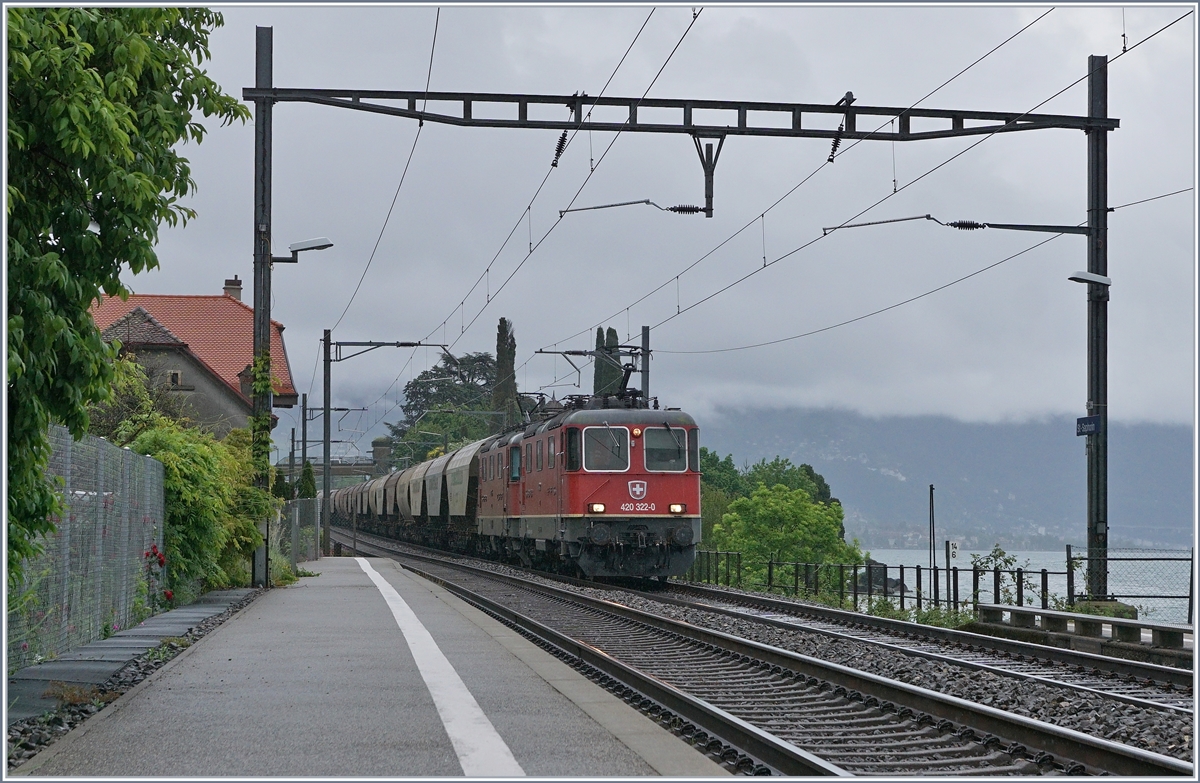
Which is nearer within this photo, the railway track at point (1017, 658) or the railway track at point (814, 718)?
the railway track at point (814, 718)

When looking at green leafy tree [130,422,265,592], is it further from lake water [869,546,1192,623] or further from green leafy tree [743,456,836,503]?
green leafy tree [743,456,836,503]

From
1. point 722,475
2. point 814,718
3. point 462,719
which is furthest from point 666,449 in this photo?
point 722,475

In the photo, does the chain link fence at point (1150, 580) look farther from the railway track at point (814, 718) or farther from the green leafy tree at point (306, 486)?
the green leafy tree at point (306, 486)

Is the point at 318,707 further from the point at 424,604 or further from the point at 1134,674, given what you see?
the point at 424,604

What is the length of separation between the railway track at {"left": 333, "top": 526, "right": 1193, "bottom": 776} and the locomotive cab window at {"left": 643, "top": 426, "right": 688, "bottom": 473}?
11.1 metres

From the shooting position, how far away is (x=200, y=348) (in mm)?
52406

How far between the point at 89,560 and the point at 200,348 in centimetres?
3998

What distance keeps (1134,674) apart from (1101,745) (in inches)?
219

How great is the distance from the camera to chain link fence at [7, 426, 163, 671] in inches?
455

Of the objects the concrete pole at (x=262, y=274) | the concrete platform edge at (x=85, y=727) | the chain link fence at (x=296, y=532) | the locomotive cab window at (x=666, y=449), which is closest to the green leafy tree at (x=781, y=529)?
the chain link fence at (x=296, y=532)

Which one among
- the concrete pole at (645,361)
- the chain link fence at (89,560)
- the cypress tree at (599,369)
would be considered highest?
the cypress tree at (599,369)

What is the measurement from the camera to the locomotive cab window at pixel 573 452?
26797 mm

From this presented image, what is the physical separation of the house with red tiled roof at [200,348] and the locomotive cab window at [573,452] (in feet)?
65.8

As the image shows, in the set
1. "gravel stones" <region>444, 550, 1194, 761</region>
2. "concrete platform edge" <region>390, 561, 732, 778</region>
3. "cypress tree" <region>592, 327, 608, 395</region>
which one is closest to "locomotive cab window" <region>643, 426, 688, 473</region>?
"gravel stones" <region>444, 550, 1194, 761</region>
